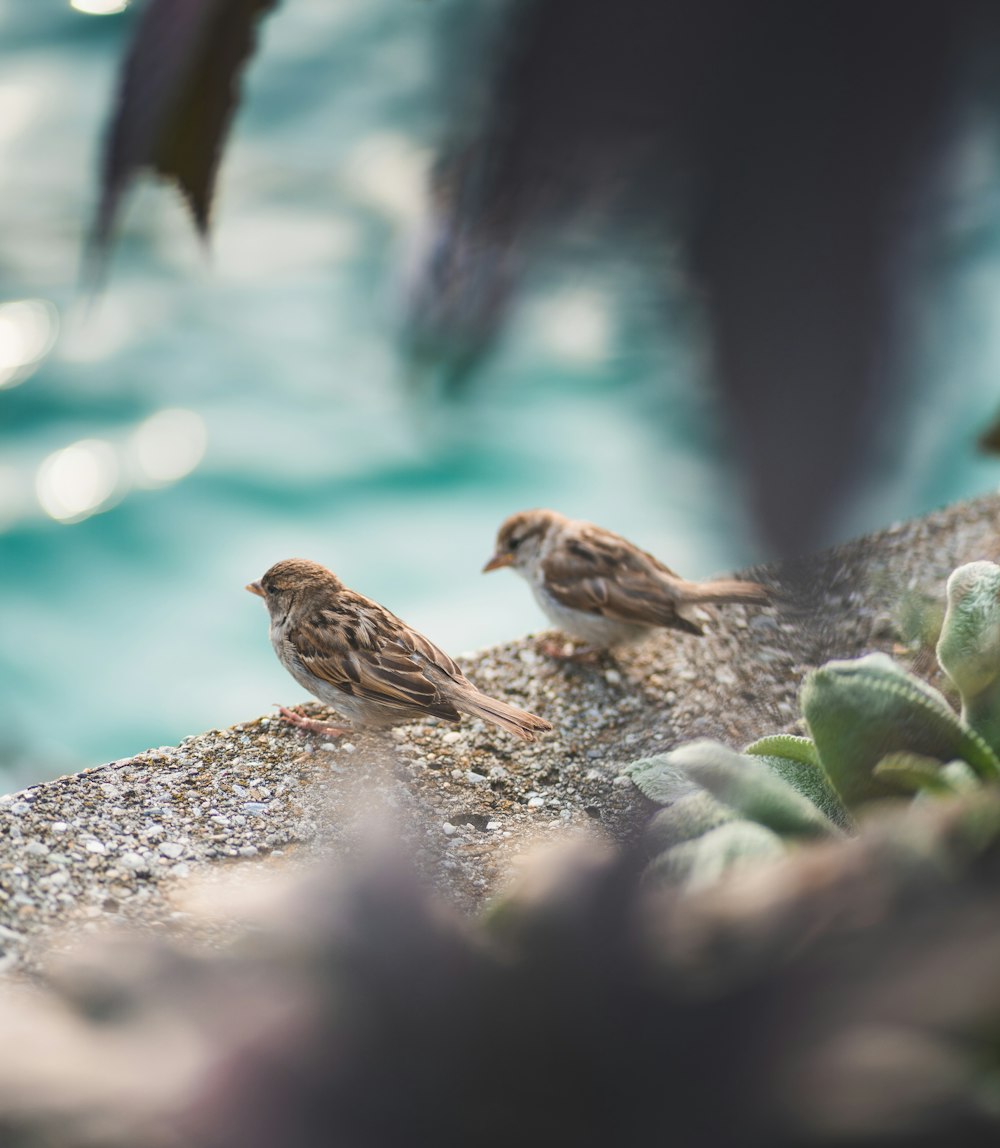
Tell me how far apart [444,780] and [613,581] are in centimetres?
62

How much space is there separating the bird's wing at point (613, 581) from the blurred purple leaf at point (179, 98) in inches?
74.2

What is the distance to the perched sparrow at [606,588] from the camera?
2.22 m

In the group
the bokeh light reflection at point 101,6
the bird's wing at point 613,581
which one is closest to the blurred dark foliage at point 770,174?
the bokeh light reflection at point 101,6

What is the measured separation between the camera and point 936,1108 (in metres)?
0.48

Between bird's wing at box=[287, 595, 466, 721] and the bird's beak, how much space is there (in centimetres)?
56

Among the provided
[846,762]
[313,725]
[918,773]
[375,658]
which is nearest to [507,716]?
[375,658]

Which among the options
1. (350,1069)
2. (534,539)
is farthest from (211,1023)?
(534,539)

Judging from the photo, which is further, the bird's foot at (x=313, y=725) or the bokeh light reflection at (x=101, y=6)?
the bird's foot at (x=313, y=725)

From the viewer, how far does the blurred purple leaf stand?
35 centimetres

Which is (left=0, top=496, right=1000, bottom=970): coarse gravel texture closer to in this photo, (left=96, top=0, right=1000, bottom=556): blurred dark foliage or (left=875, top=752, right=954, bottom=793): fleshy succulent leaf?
(left=875, top=752, right=954, bottom=793): fleshy succulent leaf

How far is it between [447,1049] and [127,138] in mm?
429

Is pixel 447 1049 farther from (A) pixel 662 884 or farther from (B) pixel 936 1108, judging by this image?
(A) pixel 662 884

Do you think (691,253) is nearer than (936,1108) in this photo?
Yes

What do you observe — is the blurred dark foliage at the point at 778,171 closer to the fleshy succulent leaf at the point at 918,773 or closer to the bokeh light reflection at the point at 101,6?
the bokeh light reflection at the point at 101,6
